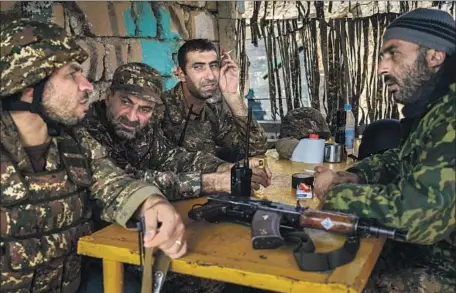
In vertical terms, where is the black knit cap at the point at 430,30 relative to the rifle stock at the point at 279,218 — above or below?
above

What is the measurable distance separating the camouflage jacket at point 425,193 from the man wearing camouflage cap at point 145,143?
0.72m

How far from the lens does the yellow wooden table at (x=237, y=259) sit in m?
1.40

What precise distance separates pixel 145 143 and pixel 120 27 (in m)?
1.35

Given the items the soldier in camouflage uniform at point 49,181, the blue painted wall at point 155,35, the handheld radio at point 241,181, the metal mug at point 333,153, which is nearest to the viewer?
the soldier in camouflage uniform at point 49,181

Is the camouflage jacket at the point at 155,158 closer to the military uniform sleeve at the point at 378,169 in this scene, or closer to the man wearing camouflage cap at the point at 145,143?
the man wearing camouflage cap at the point at 145,143

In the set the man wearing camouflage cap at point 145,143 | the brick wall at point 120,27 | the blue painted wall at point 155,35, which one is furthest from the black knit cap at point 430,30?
the blue painted wall at point 155,35

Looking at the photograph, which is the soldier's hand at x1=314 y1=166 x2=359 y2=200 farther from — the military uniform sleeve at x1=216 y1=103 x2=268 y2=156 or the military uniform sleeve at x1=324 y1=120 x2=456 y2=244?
the military uniform sleeve at x1=216 y1=103 x2=268 y2=156

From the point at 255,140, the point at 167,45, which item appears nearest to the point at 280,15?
the point at 167,45

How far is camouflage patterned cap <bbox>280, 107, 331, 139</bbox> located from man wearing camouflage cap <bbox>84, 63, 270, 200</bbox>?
1571 millimetres

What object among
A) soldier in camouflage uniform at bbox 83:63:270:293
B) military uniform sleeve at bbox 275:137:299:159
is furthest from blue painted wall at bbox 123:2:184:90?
military uniform sleeve at bbox 275:137:299:159

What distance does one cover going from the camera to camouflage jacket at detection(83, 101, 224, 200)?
2246 millimetres

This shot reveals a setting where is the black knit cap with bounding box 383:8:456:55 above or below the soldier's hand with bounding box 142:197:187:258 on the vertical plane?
above

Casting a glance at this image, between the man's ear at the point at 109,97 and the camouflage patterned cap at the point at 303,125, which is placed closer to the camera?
the man's ear at the point at 109,97

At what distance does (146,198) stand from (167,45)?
2.83 meters
